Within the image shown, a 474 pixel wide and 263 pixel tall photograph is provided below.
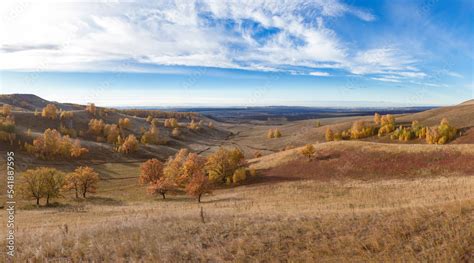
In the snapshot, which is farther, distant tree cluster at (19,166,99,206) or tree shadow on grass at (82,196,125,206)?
distant tree cluster at (19,166,99,206)

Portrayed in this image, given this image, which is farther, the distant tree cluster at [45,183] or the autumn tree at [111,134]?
the autumn tree at [111,134]

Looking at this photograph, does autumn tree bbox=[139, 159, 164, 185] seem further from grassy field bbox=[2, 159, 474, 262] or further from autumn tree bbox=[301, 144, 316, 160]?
grassy field bbox=[2, 159, 474, 262]

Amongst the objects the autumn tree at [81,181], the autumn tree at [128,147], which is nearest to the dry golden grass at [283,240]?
the autumn tree at [81,181]

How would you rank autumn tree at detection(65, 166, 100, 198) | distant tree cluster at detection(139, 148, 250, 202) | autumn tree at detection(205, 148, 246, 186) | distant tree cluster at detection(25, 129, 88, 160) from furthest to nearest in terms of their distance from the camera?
distant tree cluster at detection(25, 129, 88, 160)
autumn tree at detection(205, 148, 246, 186)
distant tree cluster at detection(139, 148, 250, 202)
autumn tree at detection(65, 166, 100, 198)

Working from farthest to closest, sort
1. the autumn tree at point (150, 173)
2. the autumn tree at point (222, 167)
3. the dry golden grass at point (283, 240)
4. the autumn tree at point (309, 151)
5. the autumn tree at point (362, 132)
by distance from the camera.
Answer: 1. the autumn tree at point (362, 132)
2. the autumn tree at point (309, 151)
3. the autumn tree at point (222, 167)
4. the autumn tree at point (150, 173)
5. the dry golden grass at point (283, 240)

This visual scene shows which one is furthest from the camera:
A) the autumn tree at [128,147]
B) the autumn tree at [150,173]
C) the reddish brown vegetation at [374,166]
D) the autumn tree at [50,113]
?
the autumn tree at [50,113]

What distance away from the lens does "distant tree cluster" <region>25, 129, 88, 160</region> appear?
123312mm

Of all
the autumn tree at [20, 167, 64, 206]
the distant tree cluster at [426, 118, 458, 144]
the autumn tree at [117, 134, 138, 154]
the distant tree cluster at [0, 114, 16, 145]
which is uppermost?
the distant tree cluster at [426, 118, 458, 144]

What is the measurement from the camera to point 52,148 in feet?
410

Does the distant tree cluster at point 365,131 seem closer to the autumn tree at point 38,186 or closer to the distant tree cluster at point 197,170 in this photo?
the distant tree cluster at point 197,170

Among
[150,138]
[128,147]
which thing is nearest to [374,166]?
[128,147]

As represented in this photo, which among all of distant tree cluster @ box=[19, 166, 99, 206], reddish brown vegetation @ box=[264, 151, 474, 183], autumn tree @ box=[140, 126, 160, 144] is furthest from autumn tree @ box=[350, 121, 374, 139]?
distant tree cluster @ box=[19, 166, 99, 206]

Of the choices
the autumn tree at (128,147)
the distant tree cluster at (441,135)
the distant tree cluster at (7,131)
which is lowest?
the autumn tree at (128,147)

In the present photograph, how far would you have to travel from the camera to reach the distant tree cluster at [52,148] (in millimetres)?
123312
